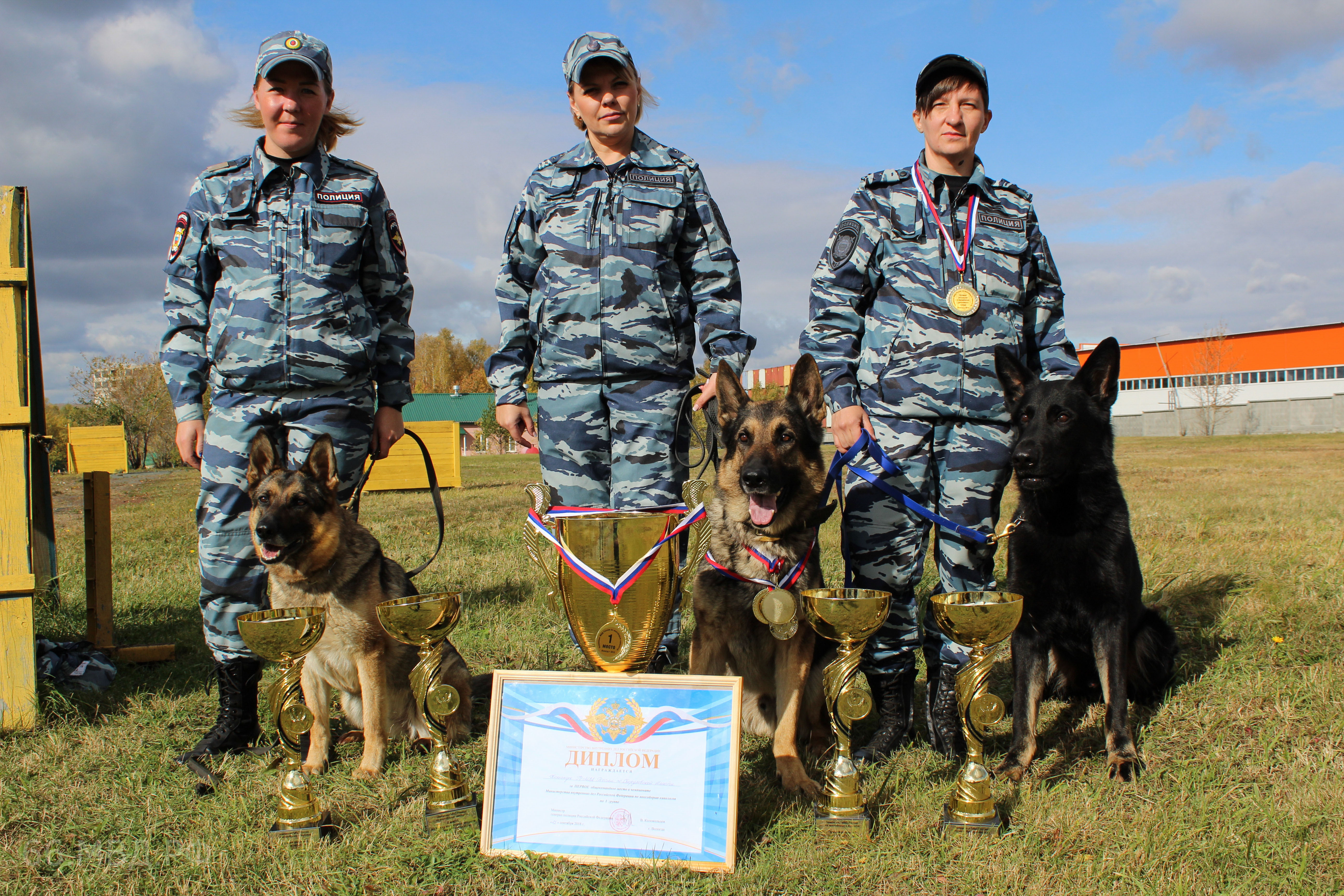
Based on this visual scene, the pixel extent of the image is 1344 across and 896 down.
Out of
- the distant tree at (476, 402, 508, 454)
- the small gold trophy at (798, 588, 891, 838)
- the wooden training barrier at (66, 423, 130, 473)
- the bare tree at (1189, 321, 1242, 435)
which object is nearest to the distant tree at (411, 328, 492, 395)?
the distant tree at (476, 402, 508, 454)

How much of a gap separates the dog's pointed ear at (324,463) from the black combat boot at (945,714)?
8.73 ft

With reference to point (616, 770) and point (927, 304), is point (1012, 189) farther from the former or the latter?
point (616, 770)

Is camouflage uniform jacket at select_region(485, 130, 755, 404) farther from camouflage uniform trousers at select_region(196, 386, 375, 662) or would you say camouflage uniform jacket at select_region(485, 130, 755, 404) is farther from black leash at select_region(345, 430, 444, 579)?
camouflage uniform trousers at select_region(196, 386, 375, 662)

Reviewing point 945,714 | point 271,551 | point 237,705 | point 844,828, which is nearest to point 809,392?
point 945,714

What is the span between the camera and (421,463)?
1510 centimetres

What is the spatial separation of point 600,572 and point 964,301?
181cm

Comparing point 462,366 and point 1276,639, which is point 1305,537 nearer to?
point 1276,639

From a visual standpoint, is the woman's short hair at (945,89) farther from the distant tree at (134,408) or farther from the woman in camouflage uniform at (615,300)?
the distant tree at (134,408)

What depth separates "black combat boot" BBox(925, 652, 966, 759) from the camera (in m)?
3.02

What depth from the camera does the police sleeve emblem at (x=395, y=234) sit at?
343 cm

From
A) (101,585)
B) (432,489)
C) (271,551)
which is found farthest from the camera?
(101,585)

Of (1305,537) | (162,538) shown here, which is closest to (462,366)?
(162,538)

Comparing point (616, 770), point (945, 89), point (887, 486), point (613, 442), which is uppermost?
point (945, 89)

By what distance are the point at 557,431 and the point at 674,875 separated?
1.85m
